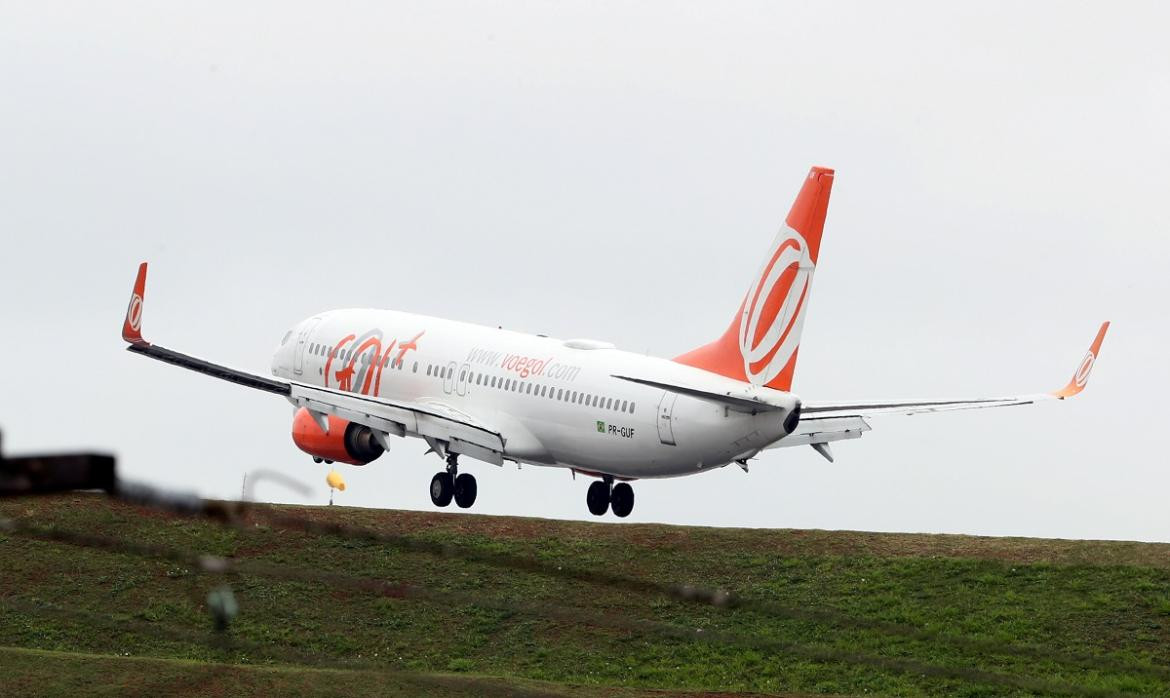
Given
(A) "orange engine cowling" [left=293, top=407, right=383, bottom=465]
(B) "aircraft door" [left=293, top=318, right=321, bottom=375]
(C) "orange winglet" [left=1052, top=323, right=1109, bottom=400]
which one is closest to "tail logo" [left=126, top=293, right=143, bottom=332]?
(A) "orange engine cowling" [left=293, top=407, right=383, bottom=465]

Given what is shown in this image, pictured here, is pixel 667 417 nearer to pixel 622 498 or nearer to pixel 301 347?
pixel 622 498

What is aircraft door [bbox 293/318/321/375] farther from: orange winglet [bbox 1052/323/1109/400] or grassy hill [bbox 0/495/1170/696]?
orange winglet [bbox 1052/323/1109/400]

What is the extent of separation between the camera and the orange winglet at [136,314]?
1921 inches

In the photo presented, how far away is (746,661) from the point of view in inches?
1960

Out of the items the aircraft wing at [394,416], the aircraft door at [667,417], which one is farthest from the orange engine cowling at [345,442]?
the aircraft door at [667,417]

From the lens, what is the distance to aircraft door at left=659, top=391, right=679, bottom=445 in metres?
49.2

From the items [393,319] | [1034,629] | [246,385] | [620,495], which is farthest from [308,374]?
[1034,629]

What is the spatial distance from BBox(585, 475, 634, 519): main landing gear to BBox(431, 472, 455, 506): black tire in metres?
4.45

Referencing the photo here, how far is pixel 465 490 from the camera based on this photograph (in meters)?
58.4

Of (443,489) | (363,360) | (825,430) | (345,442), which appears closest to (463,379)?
(443,489)

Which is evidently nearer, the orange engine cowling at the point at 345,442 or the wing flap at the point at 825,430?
the wing flap at the point at 825,430

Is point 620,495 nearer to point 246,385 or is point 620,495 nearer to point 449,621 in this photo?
point 449,621

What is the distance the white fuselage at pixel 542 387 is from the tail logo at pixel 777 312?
86 cm

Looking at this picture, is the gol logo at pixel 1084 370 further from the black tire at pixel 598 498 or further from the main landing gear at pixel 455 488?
the main landing gear at pixel 455 488
